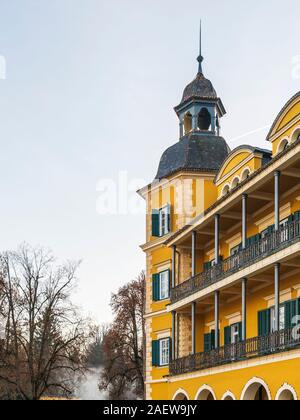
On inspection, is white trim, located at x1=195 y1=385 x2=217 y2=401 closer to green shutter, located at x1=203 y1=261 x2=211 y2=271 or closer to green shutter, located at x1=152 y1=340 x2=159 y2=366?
green shutter, located at x1=203 y1=261 x2=211 y2=271

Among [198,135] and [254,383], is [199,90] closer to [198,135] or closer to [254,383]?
[198,135]

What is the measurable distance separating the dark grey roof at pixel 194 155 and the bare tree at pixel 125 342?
26.9 meters

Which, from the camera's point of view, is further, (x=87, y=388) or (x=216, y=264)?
(x=87, y=388)

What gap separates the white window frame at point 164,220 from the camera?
122 feet

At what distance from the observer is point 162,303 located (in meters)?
36.7

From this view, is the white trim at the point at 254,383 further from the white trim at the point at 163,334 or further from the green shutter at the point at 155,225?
the green shutter at the point at 155,225

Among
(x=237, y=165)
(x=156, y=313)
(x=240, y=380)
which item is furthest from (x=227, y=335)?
(x=237, y=165)

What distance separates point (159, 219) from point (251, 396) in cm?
1359

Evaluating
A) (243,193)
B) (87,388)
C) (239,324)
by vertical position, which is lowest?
(87,388)

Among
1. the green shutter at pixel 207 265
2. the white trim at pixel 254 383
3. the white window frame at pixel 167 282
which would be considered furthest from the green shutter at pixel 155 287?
the white trim at pixel 254 383

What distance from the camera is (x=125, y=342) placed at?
209ft
